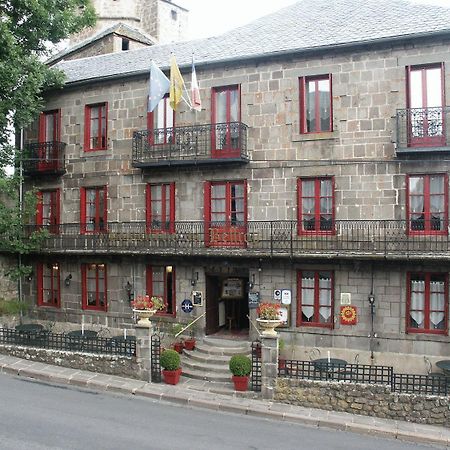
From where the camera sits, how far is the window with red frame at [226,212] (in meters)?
18.0

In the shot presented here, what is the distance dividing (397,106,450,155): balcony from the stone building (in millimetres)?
61

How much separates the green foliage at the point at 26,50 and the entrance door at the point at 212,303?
9.36 meters

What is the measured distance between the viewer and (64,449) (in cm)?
988

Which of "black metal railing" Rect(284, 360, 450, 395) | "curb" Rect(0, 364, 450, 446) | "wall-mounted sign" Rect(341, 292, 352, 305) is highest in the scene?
"wall-mounted sign" Rect(341, 292, 352, 305)

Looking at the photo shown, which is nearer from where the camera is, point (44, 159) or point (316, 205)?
point (316, 205)

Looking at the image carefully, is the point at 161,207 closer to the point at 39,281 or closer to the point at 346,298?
the point at 39,281

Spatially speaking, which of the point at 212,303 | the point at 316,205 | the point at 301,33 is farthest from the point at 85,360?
the point at 301,33

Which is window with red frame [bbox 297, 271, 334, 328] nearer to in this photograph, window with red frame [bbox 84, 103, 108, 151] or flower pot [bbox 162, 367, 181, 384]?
flower pot [bbox 162, 367, 181, 384]

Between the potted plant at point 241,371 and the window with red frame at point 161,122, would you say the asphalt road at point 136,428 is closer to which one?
the potted plant at point 241,371

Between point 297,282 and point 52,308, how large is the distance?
10.3 meters

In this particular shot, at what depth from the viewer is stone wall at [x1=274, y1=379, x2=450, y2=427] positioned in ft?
40.0

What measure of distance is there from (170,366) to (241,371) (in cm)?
210

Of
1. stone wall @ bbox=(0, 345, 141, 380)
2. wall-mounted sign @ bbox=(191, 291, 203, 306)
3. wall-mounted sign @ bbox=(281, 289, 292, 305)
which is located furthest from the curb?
wall-mounted sign @ bbox=(281, 289, 292, 305)

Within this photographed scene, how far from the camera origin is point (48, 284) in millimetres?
21438
